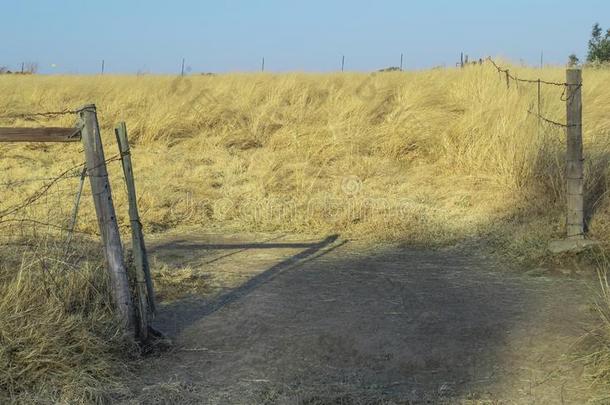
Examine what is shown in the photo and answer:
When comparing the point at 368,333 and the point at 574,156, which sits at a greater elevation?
the point at 574,156

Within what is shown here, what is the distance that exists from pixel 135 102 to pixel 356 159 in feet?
17.2

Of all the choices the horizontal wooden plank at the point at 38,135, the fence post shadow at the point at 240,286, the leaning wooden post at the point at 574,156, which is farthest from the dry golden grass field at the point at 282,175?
the horizontal wooden plank at the point at 38,135

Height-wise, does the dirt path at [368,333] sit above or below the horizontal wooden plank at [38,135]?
below

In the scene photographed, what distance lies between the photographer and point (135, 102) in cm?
1288

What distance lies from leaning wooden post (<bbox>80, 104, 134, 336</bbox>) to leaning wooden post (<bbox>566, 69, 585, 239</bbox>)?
3717 millimetres

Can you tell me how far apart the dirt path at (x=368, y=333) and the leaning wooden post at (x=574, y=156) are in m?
0.60

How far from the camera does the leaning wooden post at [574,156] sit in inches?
215

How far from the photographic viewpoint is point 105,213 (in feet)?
12.5

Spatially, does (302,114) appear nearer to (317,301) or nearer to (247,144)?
(247,144)

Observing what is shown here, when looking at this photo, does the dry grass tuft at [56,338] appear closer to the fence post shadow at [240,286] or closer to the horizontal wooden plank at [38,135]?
the fence post shadow at [240,286]

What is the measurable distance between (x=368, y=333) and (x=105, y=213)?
69.4 inches

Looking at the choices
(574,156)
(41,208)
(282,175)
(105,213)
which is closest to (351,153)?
(282,175)

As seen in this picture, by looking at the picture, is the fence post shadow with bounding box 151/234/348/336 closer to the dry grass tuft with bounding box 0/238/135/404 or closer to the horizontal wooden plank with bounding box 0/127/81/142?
the dry grass tuft with bounding box 0/238/135/404

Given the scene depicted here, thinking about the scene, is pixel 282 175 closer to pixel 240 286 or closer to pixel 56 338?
pixel 240 286
